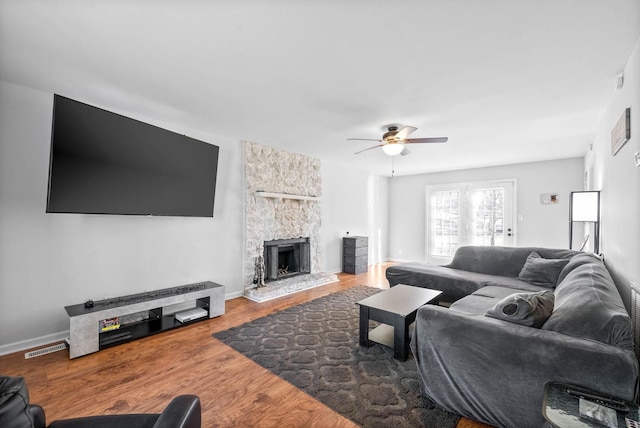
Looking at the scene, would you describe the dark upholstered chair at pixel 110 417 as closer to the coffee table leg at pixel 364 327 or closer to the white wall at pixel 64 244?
the coffee table leg at pixel 364 327

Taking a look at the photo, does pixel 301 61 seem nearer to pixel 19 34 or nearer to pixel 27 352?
Result: pixel 19 34

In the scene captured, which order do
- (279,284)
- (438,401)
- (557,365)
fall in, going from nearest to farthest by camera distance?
1. (557,365)
2. (438,401)
3. (279,284)

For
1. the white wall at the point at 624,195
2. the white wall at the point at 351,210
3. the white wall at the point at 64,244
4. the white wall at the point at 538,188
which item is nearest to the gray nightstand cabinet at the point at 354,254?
the white wall at the point at 351,210

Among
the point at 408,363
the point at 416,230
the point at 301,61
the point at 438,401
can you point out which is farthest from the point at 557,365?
the point at 416,230

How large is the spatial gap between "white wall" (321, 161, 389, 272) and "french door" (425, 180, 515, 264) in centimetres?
119

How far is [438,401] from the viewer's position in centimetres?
186

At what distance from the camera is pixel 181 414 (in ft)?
3.44

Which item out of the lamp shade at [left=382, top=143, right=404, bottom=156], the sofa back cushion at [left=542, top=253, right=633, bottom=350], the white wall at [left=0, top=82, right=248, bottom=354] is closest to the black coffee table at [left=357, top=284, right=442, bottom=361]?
the sofa back cushion at [left=542, top=253, right=633, bottom=350]

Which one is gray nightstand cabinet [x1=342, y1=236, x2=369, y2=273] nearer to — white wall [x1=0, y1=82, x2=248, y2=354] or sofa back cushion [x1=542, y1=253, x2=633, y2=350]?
white wall [x1=0, y1=82, x2=248, y2=354]

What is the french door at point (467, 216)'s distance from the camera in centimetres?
617

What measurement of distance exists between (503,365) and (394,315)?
1029mm

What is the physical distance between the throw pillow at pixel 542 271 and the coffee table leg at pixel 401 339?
2.23 metres

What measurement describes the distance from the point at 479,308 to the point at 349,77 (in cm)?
243

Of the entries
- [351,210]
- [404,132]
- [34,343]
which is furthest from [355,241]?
[34,343]
